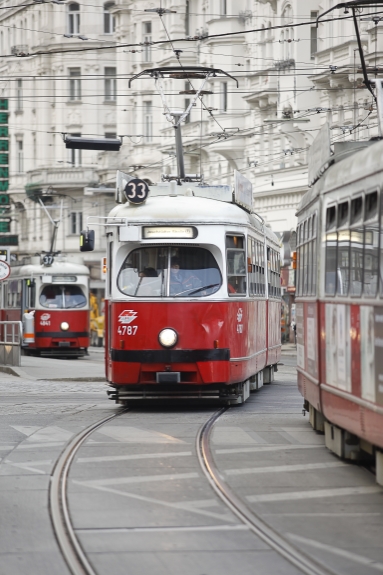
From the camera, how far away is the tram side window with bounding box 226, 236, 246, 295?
60.7ft

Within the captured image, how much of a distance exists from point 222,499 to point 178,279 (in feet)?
25.0

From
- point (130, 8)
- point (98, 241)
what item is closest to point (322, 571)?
point (130, 8)

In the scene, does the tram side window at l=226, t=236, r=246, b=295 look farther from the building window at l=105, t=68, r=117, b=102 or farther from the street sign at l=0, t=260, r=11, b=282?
the building window at l=105, t=68, r=117, b=102

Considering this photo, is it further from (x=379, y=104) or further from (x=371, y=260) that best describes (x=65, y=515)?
(x=379, y=104)

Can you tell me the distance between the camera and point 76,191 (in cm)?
7962

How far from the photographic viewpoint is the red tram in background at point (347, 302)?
10484mm

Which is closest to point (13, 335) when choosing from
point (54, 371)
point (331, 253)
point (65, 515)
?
point (54, 371)

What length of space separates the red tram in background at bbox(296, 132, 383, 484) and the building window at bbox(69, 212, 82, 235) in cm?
6606

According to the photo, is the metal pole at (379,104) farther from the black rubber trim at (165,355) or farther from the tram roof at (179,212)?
the black rubber trim at (165,355)

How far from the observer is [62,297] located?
1681 inches

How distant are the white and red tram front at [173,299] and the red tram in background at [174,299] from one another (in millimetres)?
13

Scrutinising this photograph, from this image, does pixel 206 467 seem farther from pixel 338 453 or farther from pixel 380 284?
pixel 380 284

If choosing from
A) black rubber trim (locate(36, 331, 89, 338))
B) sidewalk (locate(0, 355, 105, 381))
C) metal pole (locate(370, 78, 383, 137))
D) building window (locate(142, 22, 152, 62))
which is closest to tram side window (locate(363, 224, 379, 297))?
metal pole (locate(370, 78, 383, 137))

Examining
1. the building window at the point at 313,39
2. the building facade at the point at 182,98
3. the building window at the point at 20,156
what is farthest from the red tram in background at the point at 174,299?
the building window at the point at 20,156
